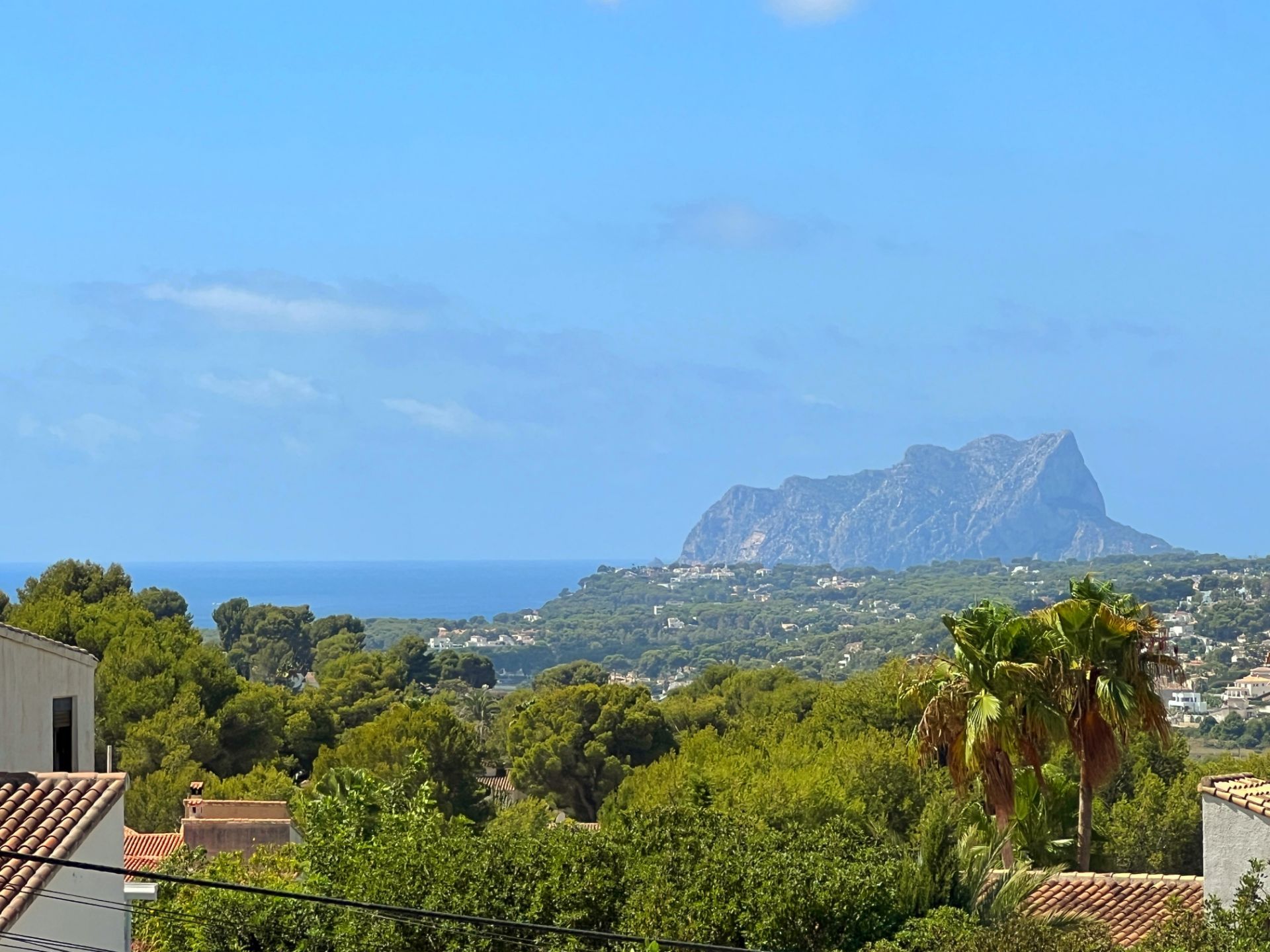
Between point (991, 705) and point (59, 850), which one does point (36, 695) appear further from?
point (991, 705)

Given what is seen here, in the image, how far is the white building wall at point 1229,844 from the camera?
54.9 feet

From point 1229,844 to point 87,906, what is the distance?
441 inches

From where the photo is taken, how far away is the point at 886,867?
56.0 feet

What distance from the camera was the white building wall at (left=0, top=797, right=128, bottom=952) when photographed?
11.6 metres

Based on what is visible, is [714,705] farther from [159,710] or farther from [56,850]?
[56,850]

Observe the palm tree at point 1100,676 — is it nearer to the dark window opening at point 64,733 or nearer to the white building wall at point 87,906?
the dark window opening at point 64,733

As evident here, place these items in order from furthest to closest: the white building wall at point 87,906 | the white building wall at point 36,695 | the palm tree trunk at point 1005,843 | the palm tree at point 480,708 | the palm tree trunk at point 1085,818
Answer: the palm tree at point 480,708
the palm tree trunk at point 1085,818
the palm tree trunk at point 1005,843
the white building wall at point 36,695
the white building wall at point 87,906

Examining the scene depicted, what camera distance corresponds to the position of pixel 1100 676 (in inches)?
811

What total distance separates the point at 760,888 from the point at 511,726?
1689 inches

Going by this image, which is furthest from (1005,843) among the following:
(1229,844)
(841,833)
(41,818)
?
(41,818)

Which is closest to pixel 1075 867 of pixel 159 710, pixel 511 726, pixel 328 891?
pixel 328 891

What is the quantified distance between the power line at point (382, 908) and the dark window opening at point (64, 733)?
198cm

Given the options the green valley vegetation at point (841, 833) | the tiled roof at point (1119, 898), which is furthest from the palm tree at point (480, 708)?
the tiled roof at point (1119, 898)

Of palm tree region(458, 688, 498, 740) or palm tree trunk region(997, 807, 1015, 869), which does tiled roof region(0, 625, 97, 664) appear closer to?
palm tree trunk region(997, 807, 1015, 869)
